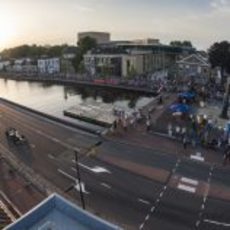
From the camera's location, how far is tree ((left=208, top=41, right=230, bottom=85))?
288 ft

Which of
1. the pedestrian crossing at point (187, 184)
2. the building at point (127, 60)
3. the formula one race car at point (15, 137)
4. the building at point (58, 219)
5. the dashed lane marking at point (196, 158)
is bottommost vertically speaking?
the pedestrian crossing at point (187, 184)

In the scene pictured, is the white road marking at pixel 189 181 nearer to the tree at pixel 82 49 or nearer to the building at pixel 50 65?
the tree at pixel 82 49

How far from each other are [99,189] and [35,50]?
562ft

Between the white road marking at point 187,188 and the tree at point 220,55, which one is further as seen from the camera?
the tree at point 220,55

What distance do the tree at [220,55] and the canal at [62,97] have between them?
19.5 metres

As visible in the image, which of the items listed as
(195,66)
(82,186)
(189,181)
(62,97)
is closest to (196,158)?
(189,181)

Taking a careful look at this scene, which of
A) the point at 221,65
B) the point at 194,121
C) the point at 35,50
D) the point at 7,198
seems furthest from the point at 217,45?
the point at 35,50

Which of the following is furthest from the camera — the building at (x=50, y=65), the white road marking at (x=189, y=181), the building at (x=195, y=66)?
the building at (x=50, y=65)

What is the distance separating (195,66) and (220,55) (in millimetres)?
16178

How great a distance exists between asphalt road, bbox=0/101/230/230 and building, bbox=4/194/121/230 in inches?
458

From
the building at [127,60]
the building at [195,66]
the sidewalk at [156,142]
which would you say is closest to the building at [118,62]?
the building at [127,60]

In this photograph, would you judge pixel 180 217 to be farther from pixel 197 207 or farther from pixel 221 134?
pixel 221 134

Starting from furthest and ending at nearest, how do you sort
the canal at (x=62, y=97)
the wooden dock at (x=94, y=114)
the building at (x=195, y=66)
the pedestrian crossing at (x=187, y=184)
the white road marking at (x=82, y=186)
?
the building at (x=195, y=66)
the canal at (x=62, y=97)
the wooden dock at (x=94, y=114)
the white road marking at (x=82, y=186)
the pedestrian crossing at (x=187, y=184)

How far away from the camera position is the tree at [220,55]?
87.8 meters
